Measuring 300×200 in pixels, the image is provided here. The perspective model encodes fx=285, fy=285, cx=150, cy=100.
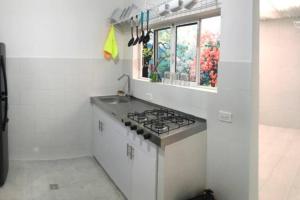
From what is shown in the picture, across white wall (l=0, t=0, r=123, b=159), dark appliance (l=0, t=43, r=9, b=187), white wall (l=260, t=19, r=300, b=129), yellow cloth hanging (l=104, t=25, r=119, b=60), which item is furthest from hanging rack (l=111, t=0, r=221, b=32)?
white wall (l=260, t=19, r=300, b=129)

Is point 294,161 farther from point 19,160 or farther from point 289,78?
point 19,160

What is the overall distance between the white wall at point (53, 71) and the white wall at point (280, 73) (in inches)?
143

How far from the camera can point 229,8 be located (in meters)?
2.26

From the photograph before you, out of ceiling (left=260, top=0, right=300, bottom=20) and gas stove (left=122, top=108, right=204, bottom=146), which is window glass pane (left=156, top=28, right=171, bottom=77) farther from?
ceiling (left=260, top=0, right=300, bottom=20)

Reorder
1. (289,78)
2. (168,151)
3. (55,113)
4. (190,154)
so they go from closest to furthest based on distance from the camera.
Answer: (168,151) < (190,154) < (55,113) < (289,78)

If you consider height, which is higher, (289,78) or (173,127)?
(289,78)

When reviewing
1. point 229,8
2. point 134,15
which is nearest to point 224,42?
point 229,8

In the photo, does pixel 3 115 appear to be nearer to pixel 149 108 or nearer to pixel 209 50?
pixel 149 108

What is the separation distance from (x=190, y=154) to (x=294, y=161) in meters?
2.44

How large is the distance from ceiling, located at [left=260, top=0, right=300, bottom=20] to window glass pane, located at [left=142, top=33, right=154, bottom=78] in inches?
68.3

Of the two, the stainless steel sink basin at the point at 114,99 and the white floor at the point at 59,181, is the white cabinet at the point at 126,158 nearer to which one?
the white floor at the point at 59,181

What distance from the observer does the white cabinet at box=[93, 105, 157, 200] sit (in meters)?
2.40

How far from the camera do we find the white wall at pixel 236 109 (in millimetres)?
2131

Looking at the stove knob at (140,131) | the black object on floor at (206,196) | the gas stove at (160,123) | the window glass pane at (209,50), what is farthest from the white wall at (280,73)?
the stove knob at (140,131)
